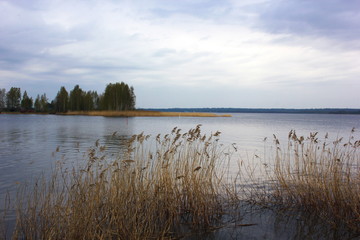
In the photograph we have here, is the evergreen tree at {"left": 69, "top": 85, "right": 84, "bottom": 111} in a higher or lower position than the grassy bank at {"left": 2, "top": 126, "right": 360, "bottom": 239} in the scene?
higher

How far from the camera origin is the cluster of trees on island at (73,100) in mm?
78812

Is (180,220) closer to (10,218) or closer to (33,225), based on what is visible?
(33,225)

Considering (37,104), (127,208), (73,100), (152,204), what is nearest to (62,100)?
(73,100)

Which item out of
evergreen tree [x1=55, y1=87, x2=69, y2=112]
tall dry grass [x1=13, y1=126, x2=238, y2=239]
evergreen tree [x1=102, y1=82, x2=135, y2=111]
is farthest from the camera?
evergreen tree [x1=55, y1=87, x2=69, y2=112]

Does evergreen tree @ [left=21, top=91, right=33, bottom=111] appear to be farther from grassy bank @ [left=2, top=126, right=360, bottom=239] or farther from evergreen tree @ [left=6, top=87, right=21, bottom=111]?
grassy bank @ [left=2, top=126, right=360, bottom=239]

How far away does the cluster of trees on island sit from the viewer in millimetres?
78812

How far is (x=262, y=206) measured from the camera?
6.81 meters

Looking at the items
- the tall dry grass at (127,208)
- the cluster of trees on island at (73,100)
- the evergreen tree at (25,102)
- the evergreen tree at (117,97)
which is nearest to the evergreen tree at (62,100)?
the cluster of trees on island at (73,100)

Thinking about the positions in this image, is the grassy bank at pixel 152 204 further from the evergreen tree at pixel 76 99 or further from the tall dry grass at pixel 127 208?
the evergreen tree at pixel 76 99

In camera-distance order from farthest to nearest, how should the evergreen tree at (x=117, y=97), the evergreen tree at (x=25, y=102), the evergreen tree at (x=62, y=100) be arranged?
the evergreen tree at (x=25, y=102)
the evergreen tree at (x=62, y=100)
the evergreen tree at (x=117, y=97)

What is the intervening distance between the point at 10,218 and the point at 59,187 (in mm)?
2192

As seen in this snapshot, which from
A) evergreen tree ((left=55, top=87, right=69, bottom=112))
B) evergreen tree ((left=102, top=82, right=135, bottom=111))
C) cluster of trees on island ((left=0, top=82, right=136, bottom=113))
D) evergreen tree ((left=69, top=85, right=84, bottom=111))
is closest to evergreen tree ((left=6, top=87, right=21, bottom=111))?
cluster of trees on island ((left=0, top=82, right=136, bottom=113))

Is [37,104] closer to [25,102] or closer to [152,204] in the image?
[25,102]

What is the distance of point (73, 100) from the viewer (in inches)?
3514
